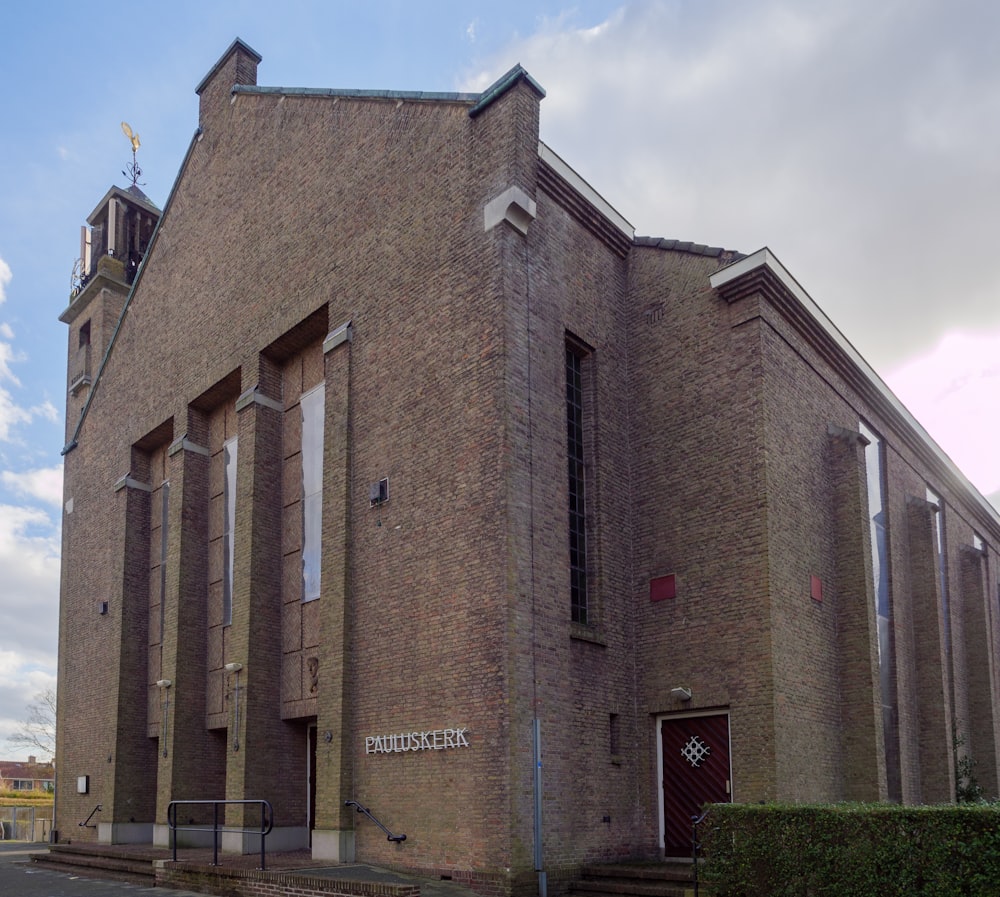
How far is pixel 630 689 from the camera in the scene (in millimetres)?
15406

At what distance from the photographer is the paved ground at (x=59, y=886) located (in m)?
14.9

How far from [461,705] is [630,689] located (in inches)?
129

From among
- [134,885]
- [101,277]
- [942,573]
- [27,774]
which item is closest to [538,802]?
[134,885]

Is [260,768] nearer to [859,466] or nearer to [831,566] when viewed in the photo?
[831,566]

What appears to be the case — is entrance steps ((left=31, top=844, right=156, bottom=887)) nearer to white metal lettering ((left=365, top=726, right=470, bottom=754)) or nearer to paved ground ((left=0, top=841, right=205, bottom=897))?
paved ground ((left=0, top=841, right=205, bottom=897))

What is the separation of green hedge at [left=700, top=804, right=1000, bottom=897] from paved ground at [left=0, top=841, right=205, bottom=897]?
8.07 m

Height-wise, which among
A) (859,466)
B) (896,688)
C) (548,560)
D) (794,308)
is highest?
(794,308)

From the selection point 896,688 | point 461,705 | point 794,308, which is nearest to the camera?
point 461,705

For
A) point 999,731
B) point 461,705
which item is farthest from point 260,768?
point 999,731

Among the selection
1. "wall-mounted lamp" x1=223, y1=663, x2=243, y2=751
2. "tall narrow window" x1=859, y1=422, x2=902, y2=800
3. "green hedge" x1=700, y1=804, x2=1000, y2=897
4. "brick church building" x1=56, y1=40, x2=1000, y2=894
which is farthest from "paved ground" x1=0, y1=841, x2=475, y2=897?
"tall narrow window" x1=859, y1=422, x2=902, y2=800

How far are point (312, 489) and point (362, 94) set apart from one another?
7.05m

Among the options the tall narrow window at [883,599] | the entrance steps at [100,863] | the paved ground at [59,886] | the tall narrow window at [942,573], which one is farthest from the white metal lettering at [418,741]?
the tall narrow window at [942,573]

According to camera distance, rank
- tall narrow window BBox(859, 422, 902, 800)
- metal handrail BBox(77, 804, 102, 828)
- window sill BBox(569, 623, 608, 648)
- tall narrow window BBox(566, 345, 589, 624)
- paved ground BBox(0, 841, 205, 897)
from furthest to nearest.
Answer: metal handrail BBox(77, 804, 102, 828), tall narrow window BBox(859, 422, 902, 800), tall narrow window BBox(566, 345, 589, 624), paved ground BBox(0, 841, 205, 897), window sill BBox(569, 623, 608, 648)

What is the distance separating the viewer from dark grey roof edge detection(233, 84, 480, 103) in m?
15.4
